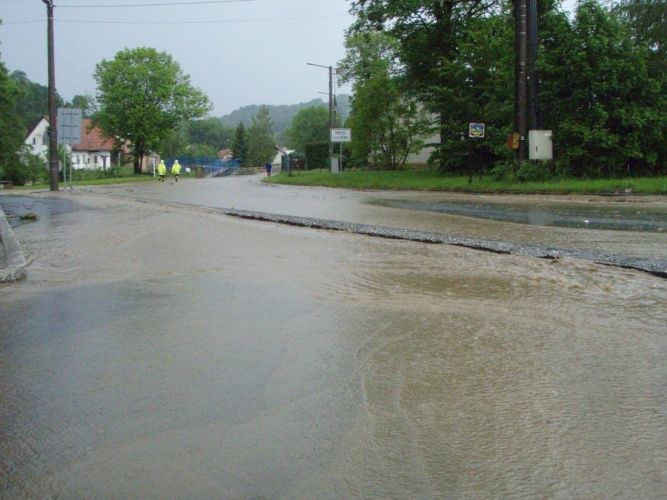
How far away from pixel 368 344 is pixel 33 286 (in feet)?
14.1

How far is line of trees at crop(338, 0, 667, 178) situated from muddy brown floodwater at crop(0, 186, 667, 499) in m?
17.7

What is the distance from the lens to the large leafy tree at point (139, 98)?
2662 inches

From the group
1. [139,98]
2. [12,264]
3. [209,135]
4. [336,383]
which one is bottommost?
[336,383]

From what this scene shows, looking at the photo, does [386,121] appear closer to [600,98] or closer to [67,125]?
[600,98]

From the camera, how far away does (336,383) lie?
4.15 meters

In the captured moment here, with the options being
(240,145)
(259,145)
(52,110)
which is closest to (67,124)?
(52,110)

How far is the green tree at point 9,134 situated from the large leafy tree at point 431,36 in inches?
1151

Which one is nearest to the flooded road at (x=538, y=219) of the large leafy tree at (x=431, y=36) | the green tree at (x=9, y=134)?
the large leafy tree at (x=431, y=36)

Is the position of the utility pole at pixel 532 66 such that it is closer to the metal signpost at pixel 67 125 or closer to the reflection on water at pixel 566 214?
the reflection on water at pixel 566 214

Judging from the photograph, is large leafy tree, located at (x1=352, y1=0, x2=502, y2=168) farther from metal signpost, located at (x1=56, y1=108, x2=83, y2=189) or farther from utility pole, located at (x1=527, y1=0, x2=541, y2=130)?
metal signpost, located at (x1=56, y1=108, x2=83, y2=189)

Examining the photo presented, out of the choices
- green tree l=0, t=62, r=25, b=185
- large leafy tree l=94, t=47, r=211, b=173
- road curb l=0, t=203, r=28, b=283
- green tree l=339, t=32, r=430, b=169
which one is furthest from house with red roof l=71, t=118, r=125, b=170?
road curb l=0, t=203, r=28, b=283

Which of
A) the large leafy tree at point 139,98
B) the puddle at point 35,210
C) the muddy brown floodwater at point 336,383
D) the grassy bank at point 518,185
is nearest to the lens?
the muddy brown floodwater at point 336,383

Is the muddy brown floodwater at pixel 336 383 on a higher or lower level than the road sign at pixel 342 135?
lower

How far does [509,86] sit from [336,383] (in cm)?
2540
